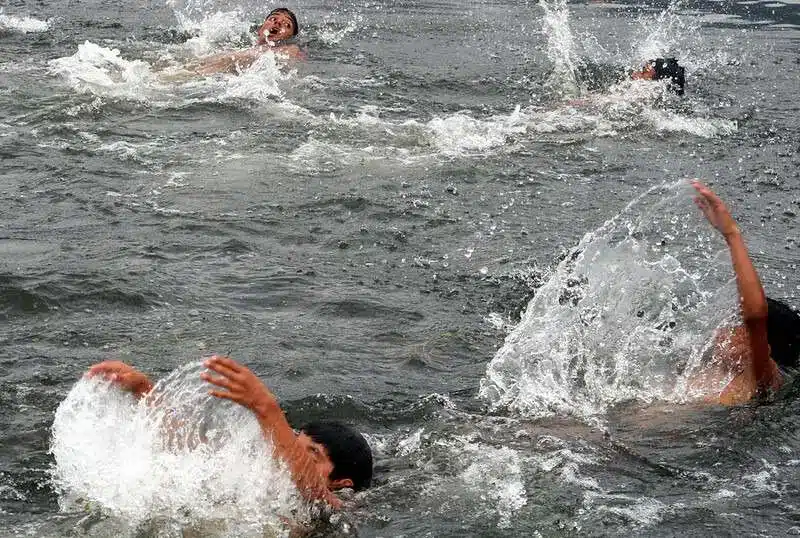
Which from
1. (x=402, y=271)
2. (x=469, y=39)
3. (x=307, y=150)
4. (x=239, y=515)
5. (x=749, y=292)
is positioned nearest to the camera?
(x=239, y=515)

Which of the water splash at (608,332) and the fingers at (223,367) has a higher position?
the fingers at (223,367)

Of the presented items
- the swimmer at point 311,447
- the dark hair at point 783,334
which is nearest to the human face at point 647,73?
the dark hair at point 783,334

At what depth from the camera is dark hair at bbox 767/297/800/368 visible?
636 centimetres

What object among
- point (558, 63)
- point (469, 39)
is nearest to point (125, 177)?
point (558, 63)

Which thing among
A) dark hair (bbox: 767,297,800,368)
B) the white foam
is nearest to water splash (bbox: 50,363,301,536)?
dark hair (bbox: 767,297,800,368)

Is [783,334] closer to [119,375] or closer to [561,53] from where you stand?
[119,375]

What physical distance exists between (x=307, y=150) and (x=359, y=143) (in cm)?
59

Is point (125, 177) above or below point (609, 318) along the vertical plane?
above

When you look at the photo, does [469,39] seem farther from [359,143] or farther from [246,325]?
[246,325]

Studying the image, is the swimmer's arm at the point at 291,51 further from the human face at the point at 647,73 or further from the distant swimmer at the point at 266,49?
the human face at the point at 647,73

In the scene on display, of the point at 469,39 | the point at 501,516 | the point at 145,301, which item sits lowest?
the point at 501,516

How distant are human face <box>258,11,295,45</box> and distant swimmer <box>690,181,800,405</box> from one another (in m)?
9.70

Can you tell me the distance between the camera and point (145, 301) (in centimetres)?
720

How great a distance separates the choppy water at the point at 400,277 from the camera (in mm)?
5180
